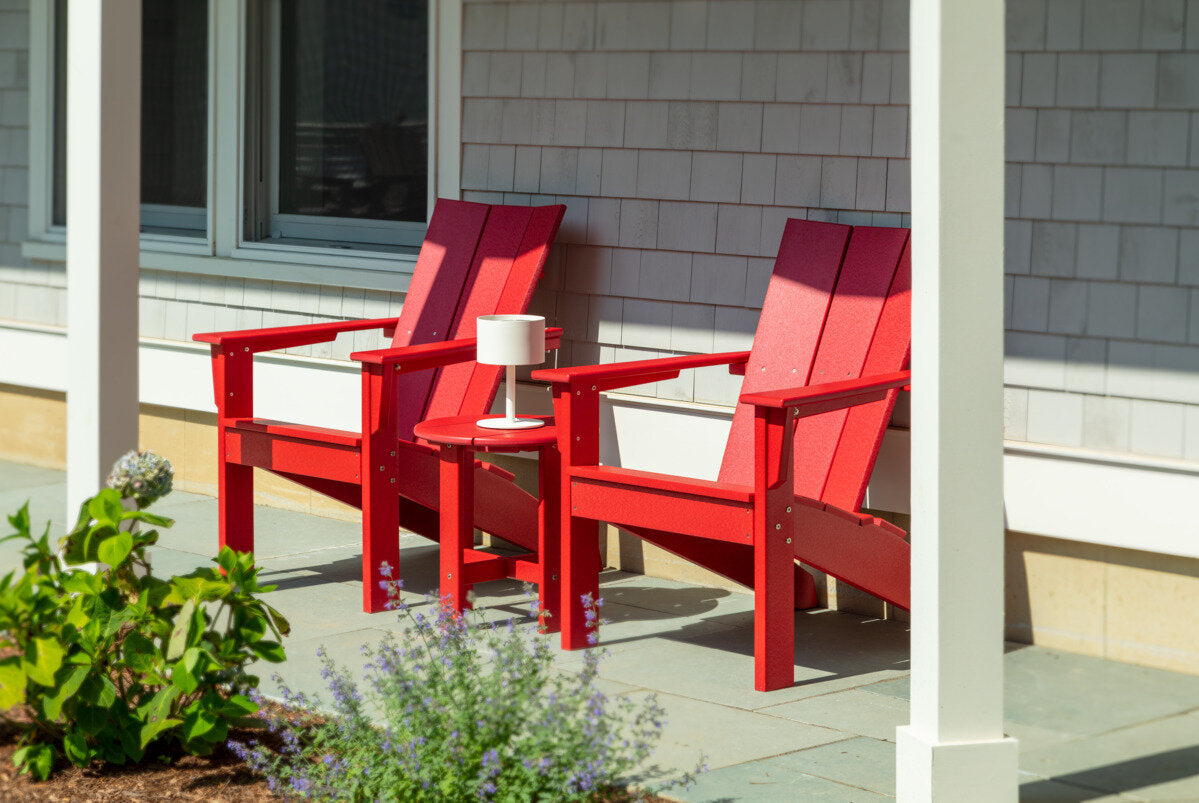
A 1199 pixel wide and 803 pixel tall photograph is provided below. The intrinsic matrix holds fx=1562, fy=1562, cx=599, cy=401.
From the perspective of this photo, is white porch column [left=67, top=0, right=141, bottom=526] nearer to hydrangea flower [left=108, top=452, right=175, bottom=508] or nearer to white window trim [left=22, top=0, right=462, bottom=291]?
hydrangea flower [left=108, top=452, right=175, bottom=508]

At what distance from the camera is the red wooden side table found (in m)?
4.21

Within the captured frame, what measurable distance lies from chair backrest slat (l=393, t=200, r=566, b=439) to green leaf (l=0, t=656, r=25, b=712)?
223 cm

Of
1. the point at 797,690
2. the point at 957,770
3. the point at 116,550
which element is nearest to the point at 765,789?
the point at 957,770

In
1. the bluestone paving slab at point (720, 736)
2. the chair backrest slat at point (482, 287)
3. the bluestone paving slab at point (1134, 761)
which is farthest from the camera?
the chair backrest slat at point (482, 287)

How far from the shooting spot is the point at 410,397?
5109 mm

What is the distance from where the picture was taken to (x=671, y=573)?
16.2ft

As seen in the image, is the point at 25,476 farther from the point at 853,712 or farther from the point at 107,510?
the point at 853,712

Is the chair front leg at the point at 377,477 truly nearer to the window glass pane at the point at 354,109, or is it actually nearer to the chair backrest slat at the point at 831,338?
the chair backrest slat at the point at 831,338

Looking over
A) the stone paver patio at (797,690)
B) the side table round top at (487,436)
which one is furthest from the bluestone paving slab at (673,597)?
the side table round top at (487,436)

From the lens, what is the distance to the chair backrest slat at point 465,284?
497 centimetres

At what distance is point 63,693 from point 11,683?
Result: 11 cm

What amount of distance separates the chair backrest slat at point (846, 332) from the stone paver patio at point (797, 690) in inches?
18.3

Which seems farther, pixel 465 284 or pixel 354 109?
pixel 354 109

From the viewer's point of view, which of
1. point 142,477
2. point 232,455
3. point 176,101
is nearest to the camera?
point 142,477
